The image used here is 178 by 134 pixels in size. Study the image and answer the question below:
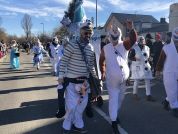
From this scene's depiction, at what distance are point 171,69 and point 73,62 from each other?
264 centimetres

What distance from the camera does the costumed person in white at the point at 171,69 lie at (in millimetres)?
8453

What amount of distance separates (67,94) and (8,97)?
5.31 meters

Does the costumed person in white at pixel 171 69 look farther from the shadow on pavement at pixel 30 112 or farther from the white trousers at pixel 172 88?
the shadow on pavement at pixel 30 112

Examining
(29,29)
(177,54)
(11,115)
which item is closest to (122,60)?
(177,54)

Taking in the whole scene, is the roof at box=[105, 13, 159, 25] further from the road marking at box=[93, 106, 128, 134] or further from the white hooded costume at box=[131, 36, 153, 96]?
the road marking at box=[93, 106, 128, 134]

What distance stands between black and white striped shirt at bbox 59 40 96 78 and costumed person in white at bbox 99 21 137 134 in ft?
1.26

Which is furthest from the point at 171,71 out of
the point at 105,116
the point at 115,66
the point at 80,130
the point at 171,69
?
the point at 80,130

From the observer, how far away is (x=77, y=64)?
686 centimetres

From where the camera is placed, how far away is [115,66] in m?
7.02

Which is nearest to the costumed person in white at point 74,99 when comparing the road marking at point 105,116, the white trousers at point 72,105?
the white trousers at point 72,105

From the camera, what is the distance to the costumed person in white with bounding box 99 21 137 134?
700cm

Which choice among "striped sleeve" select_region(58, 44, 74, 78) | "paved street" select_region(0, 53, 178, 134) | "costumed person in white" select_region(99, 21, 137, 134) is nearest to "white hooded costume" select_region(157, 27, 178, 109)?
"paved street" select_region(0, 53, 178, 134)

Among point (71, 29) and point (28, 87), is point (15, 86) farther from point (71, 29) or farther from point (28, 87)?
point (71, 29)

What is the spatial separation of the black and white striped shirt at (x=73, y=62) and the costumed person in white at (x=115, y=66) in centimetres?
38
